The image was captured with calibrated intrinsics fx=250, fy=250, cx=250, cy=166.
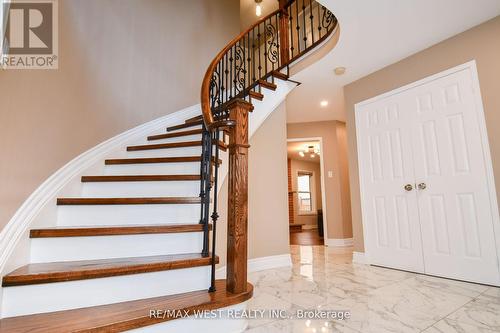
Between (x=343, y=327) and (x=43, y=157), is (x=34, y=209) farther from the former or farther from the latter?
(x=343, y=327)

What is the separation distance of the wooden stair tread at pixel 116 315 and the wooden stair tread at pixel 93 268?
147 mm

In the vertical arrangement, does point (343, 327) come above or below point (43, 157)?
below

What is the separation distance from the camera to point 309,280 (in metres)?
2.49

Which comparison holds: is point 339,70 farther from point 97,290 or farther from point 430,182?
point 97,290

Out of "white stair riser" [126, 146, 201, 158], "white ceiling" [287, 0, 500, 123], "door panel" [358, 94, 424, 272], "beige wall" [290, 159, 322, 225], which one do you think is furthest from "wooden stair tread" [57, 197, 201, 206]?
"beige wall" [290, 159, 322, 225]

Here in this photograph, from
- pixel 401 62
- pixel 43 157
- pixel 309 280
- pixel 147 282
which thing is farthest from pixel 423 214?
pixel 43 157

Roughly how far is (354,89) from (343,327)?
10.3ft

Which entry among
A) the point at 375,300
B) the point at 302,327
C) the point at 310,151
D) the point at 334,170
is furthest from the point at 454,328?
the point at 310,151

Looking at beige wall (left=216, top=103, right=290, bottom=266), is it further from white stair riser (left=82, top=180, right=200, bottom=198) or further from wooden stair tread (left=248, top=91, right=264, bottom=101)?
white stair riser (left=82, top=180, right=200, bottom=198)

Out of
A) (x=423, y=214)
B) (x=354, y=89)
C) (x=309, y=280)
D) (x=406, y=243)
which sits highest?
(x=354, y=89)

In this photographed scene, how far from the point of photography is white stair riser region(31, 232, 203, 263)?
145cm

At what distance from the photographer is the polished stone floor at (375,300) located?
1.53m

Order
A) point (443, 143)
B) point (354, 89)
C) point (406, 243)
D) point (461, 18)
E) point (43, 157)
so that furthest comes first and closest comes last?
point (354, 89)
point (406, 243)
point (443, 143)
point (461, 18)
point (43, 157)

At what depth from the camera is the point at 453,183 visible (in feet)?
8.38
